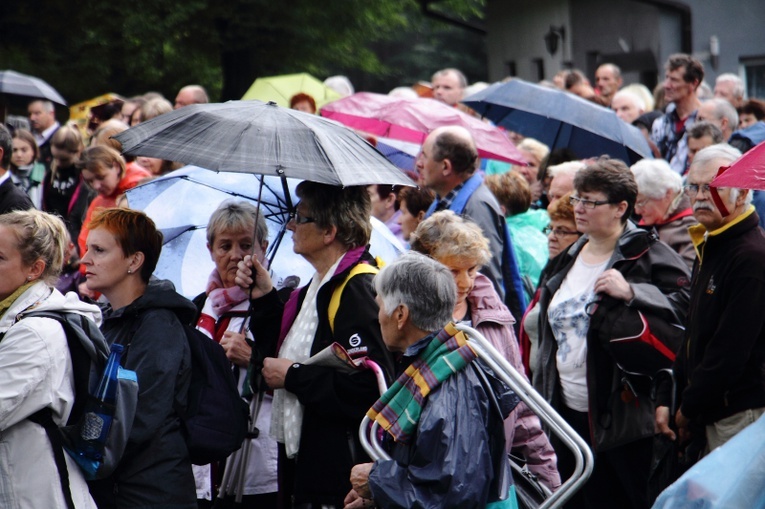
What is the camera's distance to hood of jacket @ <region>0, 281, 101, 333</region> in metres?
4.54

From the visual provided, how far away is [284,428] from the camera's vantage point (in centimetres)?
503

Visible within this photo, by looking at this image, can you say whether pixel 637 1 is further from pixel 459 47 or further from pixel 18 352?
pixel 18 352

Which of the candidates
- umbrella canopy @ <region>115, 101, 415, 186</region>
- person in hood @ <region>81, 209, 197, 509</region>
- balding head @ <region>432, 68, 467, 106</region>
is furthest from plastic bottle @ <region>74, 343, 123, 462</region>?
balding head @ <region>432, 68, 467, 106</region>

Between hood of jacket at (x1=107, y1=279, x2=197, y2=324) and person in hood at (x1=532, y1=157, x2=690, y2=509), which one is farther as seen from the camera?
person in hood at (x1=532, y1=157, x2=690, y2=509)

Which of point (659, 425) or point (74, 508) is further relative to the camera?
point (659, 425)

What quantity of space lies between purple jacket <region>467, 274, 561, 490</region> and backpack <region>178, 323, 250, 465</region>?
114 centimetres

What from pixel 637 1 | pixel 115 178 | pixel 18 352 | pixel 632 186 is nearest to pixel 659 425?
pixel 632 186

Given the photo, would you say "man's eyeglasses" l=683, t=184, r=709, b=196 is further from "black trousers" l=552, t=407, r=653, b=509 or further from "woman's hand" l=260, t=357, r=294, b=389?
"woman's hand" l=260, t=357, r=294, b=389

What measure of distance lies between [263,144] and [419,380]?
1.36 meters

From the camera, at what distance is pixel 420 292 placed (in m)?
4.32

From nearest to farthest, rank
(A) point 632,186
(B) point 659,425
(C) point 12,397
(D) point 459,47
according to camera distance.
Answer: (C) point 12,397
(B) point 659,425
(A) point 632,186
(D) point 459,47

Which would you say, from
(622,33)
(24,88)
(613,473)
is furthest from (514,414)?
(622,33)

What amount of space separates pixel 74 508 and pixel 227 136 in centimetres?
166

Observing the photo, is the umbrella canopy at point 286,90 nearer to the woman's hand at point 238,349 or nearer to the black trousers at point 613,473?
the black trousers at point 613,473
